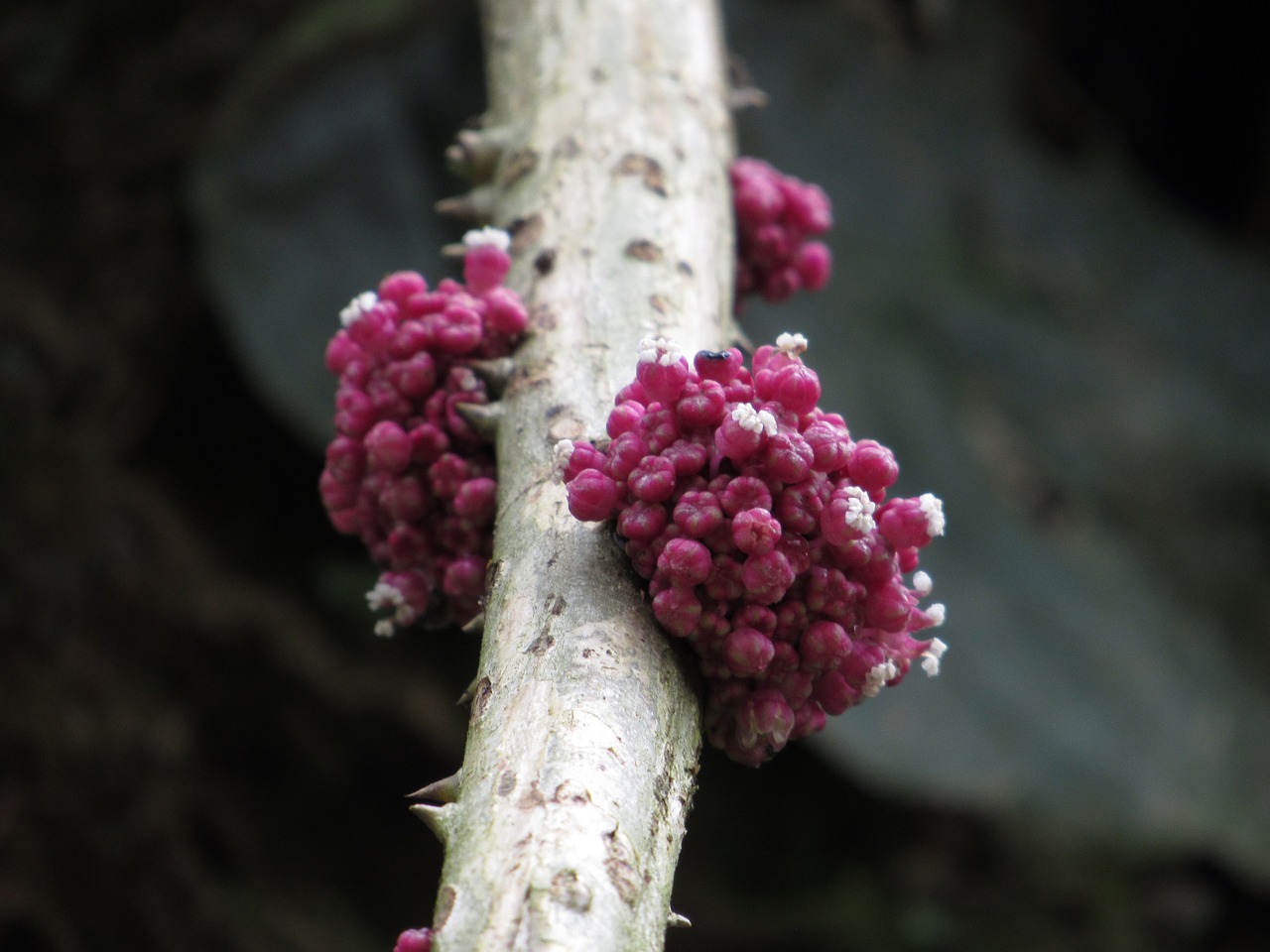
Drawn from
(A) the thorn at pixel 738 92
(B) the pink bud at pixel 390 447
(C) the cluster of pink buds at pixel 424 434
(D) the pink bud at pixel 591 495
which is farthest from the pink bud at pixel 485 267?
(A) the thorn at pixel 738 92

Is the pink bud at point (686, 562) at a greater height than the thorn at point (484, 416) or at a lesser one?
lesser

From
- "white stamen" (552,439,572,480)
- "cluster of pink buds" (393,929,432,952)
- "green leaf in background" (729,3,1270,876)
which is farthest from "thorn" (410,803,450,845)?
"green leaf in background" (729,3,1270,876)

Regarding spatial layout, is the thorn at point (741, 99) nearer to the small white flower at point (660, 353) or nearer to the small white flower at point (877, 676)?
the small white flower at point (660, 353)

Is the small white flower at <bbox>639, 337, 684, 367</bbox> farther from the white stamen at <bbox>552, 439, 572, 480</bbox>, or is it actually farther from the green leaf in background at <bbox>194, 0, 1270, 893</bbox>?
the green leaf in background at <bbox>194, 0, 1270, 893</bbox>

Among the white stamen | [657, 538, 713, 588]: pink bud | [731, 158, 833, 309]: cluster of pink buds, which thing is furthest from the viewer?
[731, 158, 833, 309]: cluster of pink buds

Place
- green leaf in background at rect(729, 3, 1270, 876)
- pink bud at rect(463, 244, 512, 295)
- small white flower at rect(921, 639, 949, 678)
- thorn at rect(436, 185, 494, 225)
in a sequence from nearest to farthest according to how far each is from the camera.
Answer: small white flower at rect(921, 639, 949, 678) → pink bud at rect(463, 244, 512, 295) → thorn at rect(436, 185, 494, 225) → green leaf in background at rect(729, 3, 1270, 876)

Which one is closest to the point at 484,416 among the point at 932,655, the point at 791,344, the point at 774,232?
the point at 791,344
